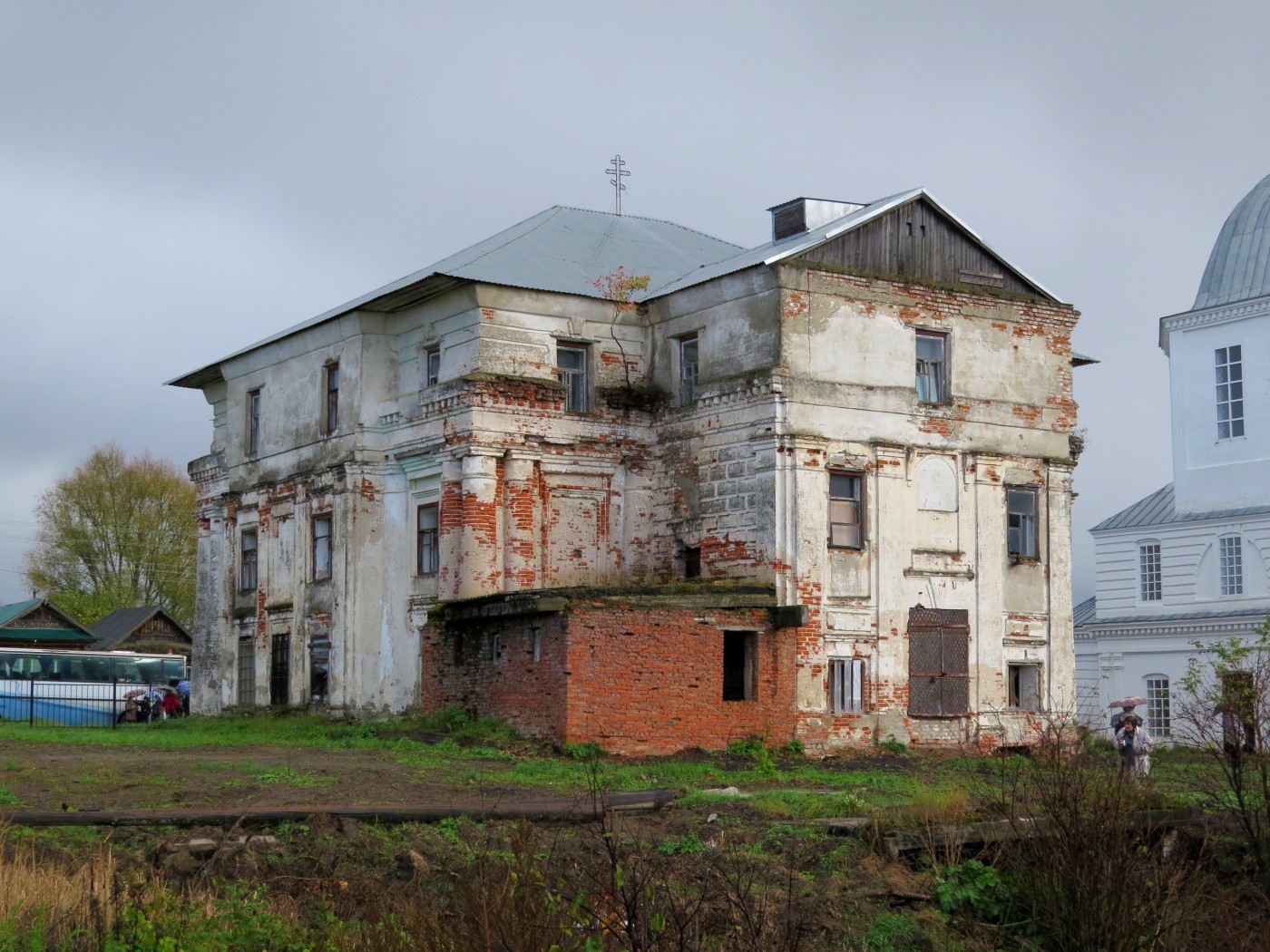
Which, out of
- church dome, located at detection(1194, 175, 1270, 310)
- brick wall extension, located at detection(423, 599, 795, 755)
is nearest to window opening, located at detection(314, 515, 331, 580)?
brick wall extension, located at detection(423, 599, 795, 755)

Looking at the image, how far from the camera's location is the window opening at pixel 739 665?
28938 millimetres

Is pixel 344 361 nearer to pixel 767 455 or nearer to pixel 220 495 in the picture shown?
pixel 220 495

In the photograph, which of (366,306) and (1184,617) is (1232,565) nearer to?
(1184,617)

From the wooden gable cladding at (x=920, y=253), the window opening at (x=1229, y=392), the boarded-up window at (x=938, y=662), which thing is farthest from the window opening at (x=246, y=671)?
the window opening at (x=1229, y=392)

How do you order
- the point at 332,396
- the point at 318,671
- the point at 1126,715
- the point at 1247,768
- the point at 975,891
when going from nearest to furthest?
the point at 975,891 < the point at 1247,768 < the point at 1126,715 < the point at 318,671 < the point at 332,396

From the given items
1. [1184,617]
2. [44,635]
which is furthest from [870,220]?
[44,635]

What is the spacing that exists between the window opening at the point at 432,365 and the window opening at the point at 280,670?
21.3ft

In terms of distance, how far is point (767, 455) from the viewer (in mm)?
29578

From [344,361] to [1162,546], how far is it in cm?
2384

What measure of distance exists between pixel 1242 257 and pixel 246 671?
92.7 ft

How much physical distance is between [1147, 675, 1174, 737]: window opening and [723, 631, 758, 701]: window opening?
774 inches

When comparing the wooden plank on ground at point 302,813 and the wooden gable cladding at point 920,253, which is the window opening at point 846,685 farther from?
the wooden plank on ground at point 302,813

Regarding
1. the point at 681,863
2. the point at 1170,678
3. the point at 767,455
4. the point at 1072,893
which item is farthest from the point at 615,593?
the point at 1170,678

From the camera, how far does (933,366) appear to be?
104ft
